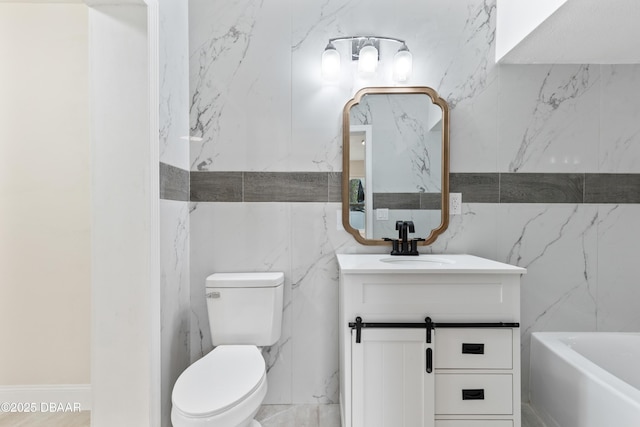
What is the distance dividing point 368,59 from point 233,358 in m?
1.70

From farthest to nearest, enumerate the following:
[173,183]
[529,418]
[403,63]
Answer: [403,63]
[529,418]
[173,183]

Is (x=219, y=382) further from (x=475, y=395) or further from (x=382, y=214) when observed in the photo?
(x=382, y=214)

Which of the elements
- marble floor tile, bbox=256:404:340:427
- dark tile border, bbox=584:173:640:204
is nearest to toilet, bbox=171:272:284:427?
marble floor tile, bbox=256:404:340:427

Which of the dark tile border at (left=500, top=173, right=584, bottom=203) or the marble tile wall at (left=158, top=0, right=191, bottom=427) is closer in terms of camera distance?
the marble tile wall at (left=158, top=0, right=191, bottom=427)

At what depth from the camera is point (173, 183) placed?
1947 mm

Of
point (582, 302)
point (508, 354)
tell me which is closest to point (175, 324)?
point (508, 354)

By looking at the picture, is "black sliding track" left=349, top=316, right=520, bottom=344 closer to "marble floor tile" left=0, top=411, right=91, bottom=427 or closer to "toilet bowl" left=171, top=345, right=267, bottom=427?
"toilet bowl" left=171, top=345, right=267, bottom=427

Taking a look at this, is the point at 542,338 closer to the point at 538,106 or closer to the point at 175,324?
the point at 538,106

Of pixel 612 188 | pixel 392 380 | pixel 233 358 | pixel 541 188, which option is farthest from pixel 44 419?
pixel 612 188

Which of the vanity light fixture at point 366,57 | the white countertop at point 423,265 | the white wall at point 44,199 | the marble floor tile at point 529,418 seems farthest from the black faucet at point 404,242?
the white wall at point 44,199

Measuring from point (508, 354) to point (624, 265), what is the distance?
111 cm

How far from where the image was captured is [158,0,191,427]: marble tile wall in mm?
1820

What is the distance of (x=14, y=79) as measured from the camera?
2.19 m

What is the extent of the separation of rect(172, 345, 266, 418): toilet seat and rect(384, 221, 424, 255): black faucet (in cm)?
92
